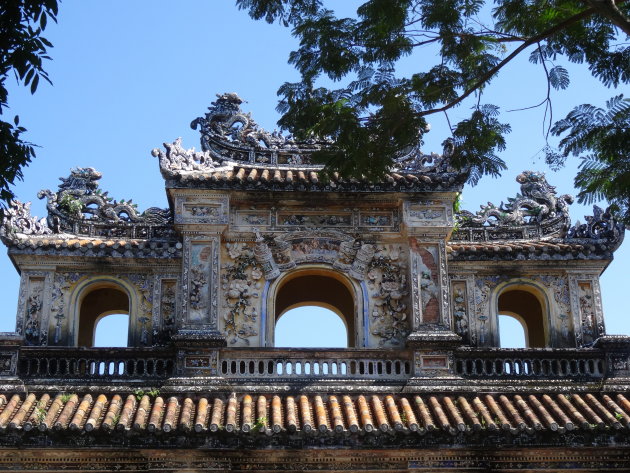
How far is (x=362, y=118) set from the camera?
19.3 meters

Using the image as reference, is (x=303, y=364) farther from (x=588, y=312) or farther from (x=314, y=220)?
(x=588, y=312)

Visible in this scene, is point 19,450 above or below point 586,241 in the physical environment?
below

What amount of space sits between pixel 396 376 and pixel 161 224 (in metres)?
5.29

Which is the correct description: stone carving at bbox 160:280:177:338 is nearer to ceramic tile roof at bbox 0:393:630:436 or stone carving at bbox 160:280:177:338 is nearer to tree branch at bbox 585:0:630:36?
ceramic tile roof at bbox 0:393:630:436

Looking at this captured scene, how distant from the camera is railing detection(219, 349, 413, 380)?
2372 cm

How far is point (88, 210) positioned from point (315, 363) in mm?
5342

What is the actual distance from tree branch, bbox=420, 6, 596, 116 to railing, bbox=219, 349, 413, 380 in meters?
6.23

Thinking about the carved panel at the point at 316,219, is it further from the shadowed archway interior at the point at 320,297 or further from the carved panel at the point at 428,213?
the shadowed archway interior at the point at 320,297

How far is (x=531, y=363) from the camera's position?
79.3 ft

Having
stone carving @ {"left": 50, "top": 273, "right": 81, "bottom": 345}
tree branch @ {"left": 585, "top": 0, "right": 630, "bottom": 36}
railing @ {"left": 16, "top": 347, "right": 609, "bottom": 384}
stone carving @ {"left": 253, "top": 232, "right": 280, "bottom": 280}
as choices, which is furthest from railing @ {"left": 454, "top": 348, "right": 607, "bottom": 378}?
tree branch @ {"left": 585, "top": 0, "right": 630, "bottom": 36}

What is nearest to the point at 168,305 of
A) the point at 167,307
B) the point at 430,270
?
the point at 167,307

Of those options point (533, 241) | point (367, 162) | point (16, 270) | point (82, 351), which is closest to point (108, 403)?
point (82, 351)

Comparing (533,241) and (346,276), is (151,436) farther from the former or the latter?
(533,241)

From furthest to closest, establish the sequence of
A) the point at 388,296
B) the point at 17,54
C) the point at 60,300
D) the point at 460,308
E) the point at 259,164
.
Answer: the point at 259,164
the point at 460,308
the point at 388,296
the point at 60,300
the point at 17,54
